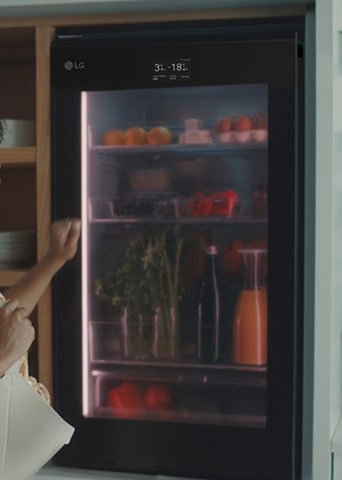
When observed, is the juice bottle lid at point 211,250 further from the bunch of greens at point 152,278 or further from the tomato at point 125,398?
the tomato at point 125,398

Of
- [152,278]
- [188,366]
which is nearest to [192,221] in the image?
[152,278]

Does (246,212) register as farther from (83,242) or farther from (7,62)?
(7,62)

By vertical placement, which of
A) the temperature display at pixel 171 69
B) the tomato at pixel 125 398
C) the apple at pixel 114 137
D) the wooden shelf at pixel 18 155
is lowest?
the tomato at pixel 125 398

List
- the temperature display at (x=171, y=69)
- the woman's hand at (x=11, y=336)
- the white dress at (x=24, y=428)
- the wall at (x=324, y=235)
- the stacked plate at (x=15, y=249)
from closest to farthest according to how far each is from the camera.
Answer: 1. the woman's hand at (x=11, y=336)
2. the white dress at (x=24, y=428)
3. the wall at (x=324, y=235)
4. the temperature display at (x=171, y=69)
5. the stacked plate at (x=15, y=249)

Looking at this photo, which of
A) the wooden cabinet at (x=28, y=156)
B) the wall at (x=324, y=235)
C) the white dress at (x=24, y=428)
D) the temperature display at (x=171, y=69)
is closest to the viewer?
the white dress at (x=24, y=428)

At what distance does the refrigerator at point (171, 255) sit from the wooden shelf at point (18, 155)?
101 mm

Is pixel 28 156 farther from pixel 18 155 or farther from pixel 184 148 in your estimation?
pixel 184 148

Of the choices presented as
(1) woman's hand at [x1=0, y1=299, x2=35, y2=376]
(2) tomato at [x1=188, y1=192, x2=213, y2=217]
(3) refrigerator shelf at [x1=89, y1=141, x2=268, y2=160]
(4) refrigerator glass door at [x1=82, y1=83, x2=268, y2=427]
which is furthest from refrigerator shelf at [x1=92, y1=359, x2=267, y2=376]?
(1) woman's hand at [x1=0, y1=299, x2=35, y2=376]

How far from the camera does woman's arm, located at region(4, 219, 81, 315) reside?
7.25 ft

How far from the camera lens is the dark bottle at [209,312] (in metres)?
2.39

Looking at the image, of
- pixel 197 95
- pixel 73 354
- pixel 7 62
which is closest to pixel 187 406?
pixel 73 354

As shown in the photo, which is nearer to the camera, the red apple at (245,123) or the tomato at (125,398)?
the red apple at (245,123)

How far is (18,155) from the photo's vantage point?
244cm

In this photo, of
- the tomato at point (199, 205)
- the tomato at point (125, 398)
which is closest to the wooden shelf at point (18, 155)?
the tomato at point (199, 205)
